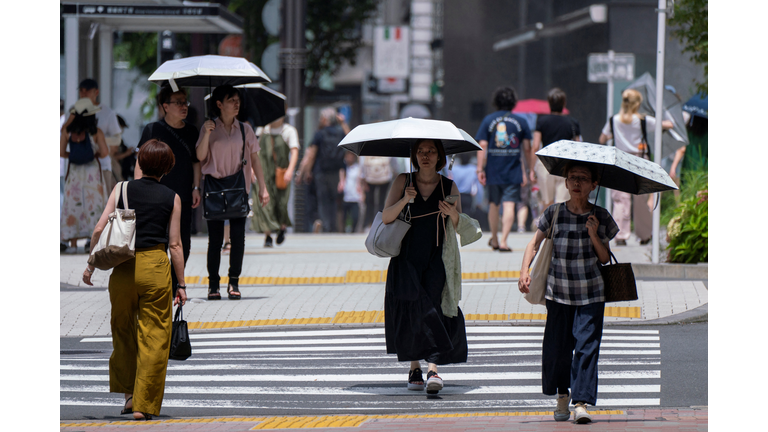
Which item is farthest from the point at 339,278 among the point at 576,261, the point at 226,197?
the point at 576,261

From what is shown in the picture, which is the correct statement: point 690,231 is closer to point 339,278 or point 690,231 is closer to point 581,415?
point 339,278

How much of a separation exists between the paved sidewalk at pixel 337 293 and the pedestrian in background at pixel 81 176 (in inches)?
14.8

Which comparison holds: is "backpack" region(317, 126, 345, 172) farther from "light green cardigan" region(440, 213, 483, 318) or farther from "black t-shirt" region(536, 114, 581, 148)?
"light green cardigan" region(440, 213, 483, 318)

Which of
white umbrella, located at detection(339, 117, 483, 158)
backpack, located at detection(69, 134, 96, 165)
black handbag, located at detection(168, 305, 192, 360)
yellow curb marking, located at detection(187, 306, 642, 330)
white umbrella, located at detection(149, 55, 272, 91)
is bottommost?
yellow curb marking, located at detection(187, 306, 642, 330)

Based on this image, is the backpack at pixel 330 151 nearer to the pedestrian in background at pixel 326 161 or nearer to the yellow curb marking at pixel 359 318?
the pedestrian in background at pixel 326 161

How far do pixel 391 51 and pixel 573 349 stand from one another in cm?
2304

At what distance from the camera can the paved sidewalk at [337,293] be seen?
1016cm

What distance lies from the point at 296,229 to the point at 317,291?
7.85 m

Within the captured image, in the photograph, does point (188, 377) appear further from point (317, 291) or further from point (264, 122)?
point (264, 122)

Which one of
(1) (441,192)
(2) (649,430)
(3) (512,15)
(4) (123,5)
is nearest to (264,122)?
(4) (123,5)

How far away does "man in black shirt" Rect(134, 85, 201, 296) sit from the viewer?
9.15 metres

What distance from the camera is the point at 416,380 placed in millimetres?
7500

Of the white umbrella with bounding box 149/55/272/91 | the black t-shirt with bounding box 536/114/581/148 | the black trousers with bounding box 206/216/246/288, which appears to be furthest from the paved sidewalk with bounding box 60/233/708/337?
the white umbrella with bounding box 149/55/272/91

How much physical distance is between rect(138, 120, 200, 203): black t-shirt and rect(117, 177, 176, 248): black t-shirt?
265 centimetres
